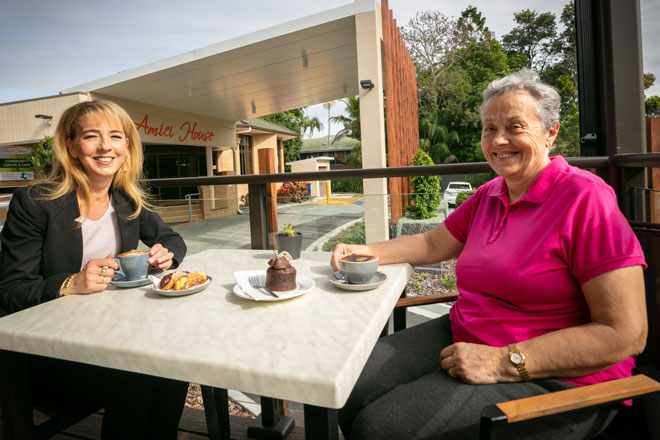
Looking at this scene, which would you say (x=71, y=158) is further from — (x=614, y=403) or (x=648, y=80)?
(x=648, y=80)

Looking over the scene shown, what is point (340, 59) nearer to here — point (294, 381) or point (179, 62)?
point (179, 62)

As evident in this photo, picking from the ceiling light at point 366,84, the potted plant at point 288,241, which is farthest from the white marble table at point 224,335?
the ceiling light at point 366,84

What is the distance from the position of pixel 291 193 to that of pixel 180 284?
181 centimetres

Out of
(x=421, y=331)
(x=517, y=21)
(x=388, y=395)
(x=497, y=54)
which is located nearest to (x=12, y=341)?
(x=388, y=395)

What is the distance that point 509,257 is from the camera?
1.20 m

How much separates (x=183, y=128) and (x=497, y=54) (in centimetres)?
2544

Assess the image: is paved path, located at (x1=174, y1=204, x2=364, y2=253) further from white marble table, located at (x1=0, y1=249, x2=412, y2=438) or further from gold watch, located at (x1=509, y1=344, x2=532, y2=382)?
gold watch, located at (x1=509, y1=344, x2=532, y2=382)

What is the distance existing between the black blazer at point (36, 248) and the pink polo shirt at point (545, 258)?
1345mm

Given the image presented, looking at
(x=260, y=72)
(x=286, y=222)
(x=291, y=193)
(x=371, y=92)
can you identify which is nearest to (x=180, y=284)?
(x=286, y=222)

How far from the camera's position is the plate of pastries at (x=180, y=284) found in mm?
1206

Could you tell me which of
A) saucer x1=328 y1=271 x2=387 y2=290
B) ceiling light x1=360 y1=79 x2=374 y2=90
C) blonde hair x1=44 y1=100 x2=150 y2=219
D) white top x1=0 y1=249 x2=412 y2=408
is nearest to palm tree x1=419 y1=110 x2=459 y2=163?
ceiling light x1=360 y1=79 x2=374 y2=90

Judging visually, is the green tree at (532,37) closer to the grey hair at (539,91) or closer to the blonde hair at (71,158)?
the grey hair at (539,91)

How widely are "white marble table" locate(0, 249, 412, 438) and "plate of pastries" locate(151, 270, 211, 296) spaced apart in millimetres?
22

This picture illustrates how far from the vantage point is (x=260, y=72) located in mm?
8891
